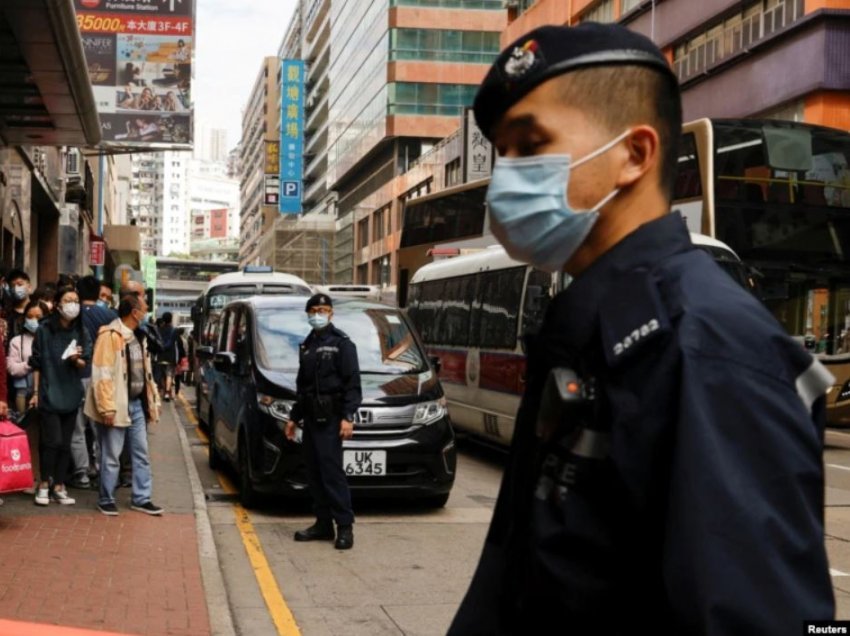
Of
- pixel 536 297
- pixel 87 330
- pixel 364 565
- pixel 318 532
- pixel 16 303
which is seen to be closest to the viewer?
pixel 364 565

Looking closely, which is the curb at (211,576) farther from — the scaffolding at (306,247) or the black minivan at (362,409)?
the scaffolding at (306,247)

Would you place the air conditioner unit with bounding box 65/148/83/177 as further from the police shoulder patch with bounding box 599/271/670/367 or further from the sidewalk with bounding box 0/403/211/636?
the police shoulder patch with bounding box 599/271/670/367

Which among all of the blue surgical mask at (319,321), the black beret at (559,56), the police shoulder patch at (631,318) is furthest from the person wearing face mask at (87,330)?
the police shoulder patch at (631,318)

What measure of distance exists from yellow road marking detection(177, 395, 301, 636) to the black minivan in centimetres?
36

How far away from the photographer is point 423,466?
9.84m

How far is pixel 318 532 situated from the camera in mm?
8703

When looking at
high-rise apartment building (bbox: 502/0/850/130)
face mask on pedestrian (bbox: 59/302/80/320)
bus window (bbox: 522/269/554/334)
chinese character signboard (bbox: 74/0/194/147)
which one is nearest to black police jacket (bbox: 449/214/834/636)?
face mask on pedestrian (bbox: 59/302/80/320)

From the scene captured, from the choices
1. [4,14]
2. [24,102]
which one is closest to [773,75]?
[24,102]

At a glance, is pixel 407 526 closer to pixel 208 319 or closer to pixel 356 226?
pixel 208 319

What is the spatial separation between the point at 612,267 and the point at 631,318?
152mm

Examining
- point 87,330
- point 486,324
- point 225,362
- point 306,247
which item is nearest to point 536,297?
point 486,324

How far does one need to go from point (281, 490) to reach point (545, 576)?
27.3 ft

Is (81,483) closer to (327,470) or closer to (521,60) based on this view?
(327,470)

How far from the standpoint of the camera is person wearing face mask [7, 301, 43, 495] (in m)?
10.9
